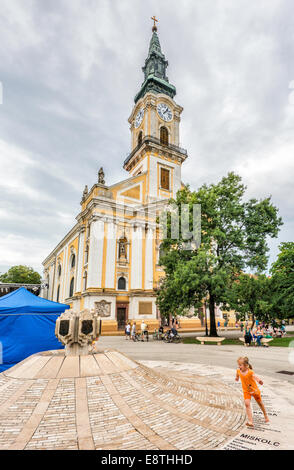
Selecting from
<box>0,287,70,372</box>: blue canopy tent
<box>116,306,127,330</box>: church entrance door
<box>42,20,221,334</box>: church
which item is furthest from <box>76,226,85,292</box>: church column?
<box>0,287,70,372</box>: blue canopy tent

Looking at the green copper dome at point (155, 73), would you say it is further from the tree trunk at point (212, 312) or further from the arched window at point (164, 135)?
the tree trunk at point (212, 312)

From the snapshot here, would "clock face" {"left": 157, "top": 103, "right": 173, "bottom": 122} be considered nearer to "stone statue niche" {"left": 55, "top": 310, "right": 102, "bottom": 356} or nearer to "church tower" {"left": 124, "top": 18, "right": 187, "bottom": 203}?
"church tower" {"left": 124, "top": 18, "right": 187, "bottom": 203}

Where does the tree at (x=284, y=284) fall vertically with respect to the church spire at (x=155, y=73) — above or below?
below

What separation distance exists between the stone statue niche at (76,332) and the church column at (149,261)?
23.2 meters

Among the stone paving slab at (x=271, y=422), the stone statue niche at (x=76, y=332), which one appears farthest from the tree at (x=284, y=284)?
the stone statue niche at (x=76, y=332)

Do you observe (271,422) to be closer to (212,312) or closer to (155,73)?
(212,312)

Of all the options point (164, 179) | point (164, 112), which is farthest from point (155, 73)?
point (164, 179)

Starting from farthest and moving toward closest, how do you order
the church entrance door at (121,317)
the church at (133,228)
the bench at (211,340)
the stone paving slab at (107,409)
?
the church entrance door at (121,317), the church at (133,228), the bench at (211,340), the stone paving slab at (107,409)

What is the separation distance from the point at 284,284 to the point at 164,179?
1960 cm

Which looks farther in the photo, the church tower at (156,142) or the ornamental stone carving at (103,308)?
the church tower at (156,142)

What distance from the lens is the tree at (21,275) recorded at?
64250 millimetres

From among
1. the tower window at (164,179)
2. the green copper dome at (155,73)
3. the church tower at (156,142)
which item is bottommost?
the tower window at (164,179)
